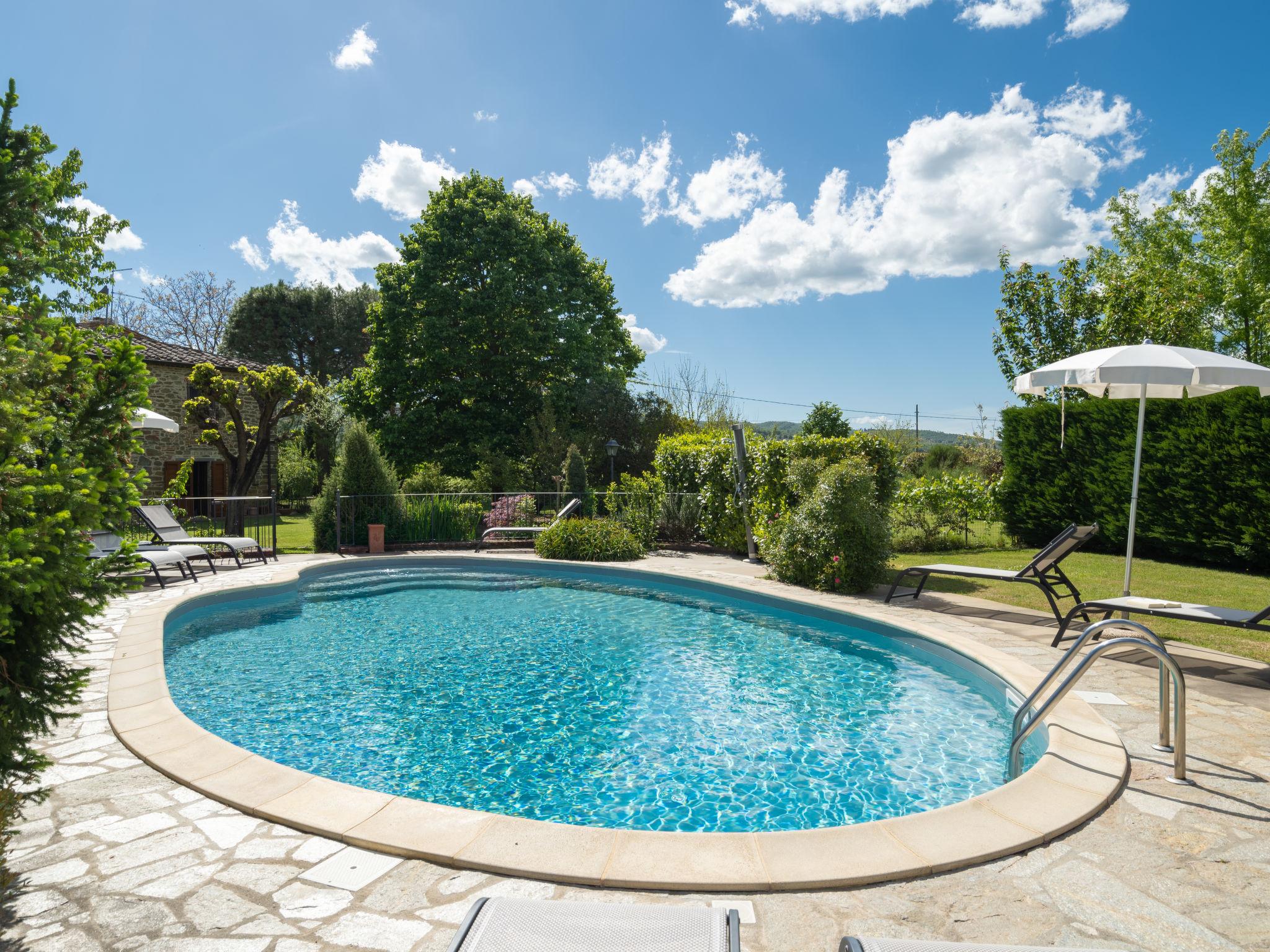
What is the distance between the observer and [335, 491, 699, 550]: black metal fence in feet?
44.4

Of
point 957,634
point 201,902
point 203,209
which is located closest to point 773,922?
point 201,902

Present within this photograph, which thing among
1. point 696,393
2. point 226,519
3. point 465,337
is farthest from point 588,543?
point 696,393

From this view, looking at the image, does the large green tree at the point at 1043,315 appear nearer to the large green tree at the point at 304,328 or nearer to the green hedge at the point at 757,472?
the green hedge at the point at 757,472

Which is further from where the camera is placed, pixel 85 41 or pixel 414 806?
pixel 85 41

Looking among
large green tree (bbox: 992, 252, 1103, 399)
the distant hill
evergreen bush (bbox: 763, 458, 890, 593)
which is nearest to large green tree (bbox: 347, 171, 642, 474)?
the distant hill

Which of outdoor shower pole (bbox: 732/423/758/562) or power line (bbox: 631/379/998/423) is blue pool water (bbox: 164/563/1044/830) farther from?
power line (bbox: 631/379/998/423)

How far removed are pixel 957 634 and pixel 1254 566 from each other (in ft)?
23.8

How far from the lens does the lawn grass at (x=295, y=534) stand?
556 inches

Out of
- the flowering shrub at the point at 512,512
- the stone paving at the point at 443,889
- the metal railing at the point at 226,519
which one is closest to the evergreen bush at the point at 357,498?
the metal railing at the point at 226,519

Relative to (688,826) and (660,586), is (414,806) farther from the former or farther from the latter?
(660,586)

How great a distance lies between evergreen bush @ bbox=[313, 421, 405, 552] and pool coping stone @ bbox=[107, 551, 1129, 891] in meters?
9.70

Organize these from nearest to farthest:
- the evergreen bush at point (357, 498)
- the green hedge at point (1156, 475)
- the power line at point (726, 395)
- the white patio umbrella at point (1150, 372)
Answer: the white patio umbrella at point (1150, 372)
the green hedge at point (1156, 475)
the evergreen bush at point (357, 498)
the power line at point (726, 395)

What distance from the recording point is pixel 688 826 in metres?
3.76

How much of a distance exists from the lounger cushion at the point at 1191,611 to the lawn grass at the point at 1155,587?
802 millimetres
